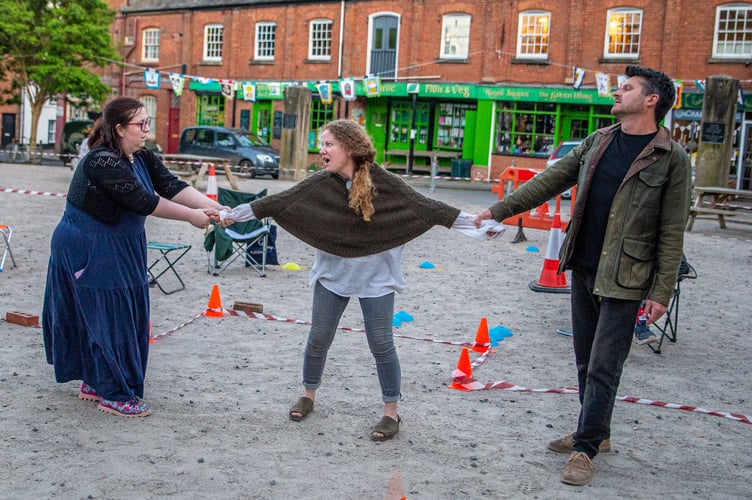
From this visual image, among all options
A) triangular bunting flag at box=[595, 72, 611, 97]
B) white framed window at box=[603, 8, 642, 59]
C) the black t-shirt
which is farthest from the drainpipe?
the black t-shirt

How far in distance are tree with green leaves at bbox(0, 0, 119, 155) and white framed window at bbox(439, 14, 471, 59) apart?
1330 cm

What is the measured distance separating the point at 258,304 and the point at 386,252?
367 centimetres

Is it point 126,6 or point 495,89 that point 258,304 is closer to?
point 495,89

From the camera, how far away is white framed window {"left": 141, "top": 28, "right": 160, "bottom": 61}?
132 ft

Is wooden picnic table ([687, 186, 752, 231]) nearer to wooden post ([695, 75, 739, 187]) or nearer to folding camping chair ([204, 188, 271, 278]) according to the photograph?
wooden post ([695, 75, 739, 187])

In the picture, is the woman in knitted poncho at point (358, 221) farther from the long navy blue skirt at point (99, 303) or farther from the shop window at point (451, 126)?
the shop window at point (451, 126)

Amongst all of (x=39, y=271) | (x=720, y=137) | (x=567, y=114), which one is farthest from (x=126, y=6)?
(x=39, y=271)

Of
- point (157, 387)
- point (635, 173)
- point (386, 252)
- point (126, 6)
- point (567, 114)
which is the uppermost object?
point (126, 6)

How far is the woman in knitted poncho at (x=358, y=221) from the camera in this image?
4.80 m

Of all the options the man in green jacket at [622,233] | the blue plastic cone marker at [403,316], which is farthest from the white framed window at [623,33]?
the man in green jacket at [622,233]

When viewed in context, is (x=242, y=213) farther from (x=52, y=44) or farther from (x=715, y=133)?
(x=52, y=44)

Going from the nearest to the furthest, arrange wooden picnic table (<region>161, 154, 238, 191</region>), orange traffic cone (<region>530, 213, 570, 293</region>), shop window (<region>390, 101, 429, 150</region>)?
orange traffic cone (<region>530, 213, 570, 293</region>) < wooden picnic table (<region>161, 154, 238, 191</region>) < shop window (<region>390, 101, 429, 150</region>)

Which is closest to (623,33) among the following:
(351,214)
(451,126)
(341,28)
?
(451,126)

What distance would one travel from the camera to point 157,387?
574cm
